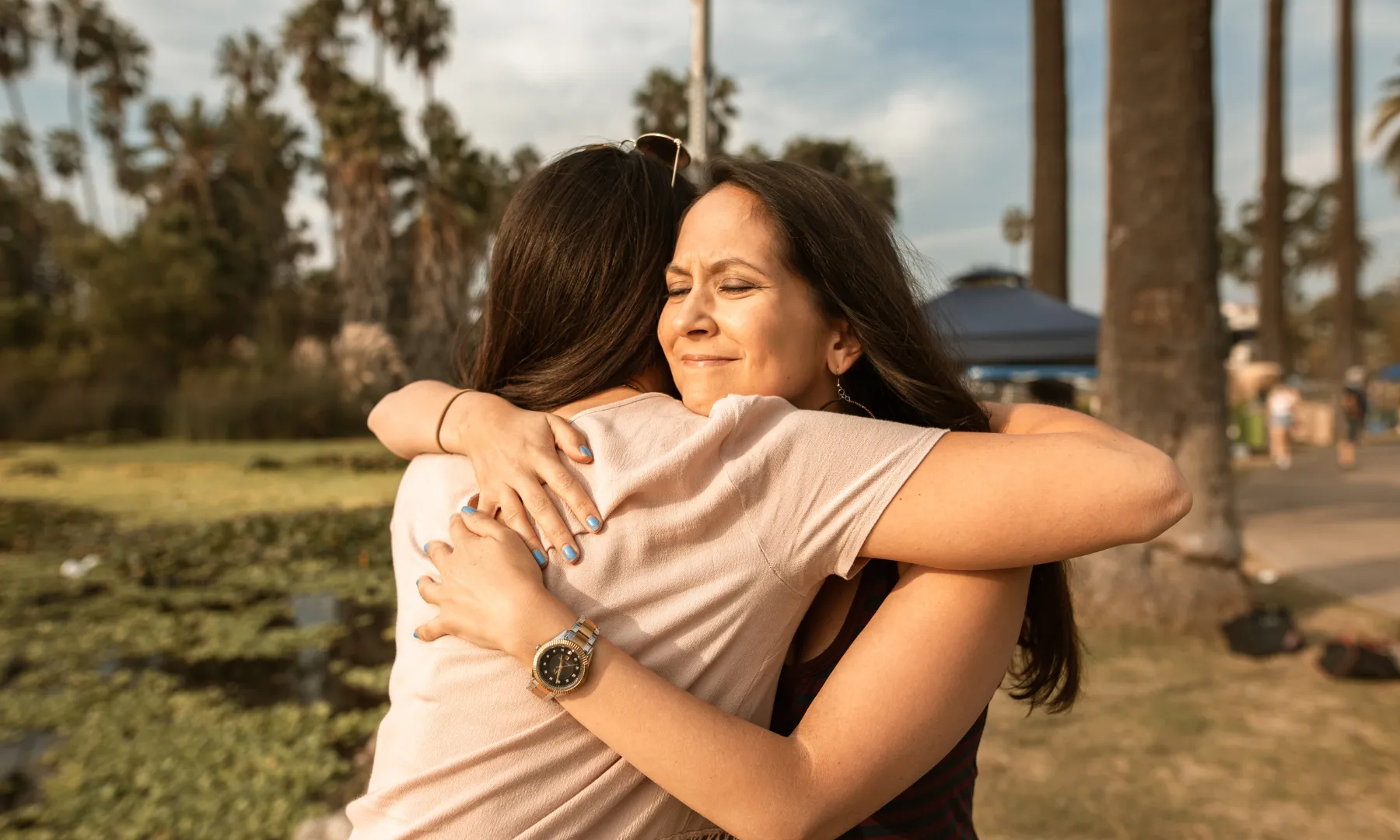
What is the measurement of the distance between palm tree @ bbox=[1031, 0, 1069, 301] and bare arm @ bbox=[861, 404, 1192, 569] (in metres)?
11.0

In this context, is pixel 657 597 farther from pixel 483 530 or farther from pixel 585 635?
pixel 483 530

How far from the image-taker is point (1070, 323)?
882 cm

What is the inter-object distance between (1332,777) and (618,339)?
411 centimetres

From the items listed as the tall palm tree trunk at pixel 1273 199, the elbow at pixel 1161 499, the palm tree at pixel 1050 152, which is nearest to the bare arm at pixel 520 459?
the elbow at pixel 1161 499

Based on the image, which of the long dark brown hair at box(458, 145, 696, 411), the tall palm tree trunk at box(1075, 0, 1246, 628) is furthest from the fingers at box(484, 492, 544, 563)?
the tall palm tree trunk at box(1075, 0, 1246, 628)

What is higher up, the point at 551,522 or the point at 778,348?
the point at 778,348

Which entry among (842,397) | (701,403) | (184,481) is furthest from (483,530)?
(184,481)

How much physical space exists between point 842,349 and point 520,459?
0.65 m

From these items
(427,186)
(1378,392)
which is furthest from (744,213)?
(1378,392)

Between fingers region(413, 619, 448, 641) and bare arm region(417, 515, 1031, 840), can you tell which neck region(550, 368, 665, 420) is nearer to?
bare arm region(417, 515, 1031, 840)

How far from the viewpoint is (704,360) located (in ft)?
4.96

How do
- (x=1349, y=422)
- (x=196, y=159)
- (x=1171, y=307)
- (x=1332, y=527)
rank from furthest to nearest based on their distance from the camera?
(x=196, y=159) < (x=1349, y=422) < (x=1332, y=527) < (x=1171, y=307)

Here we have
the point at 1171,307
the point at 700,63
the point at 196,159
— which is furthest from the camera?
the point at 196,159

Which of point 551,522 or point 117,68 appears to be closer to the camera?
point 551,522
